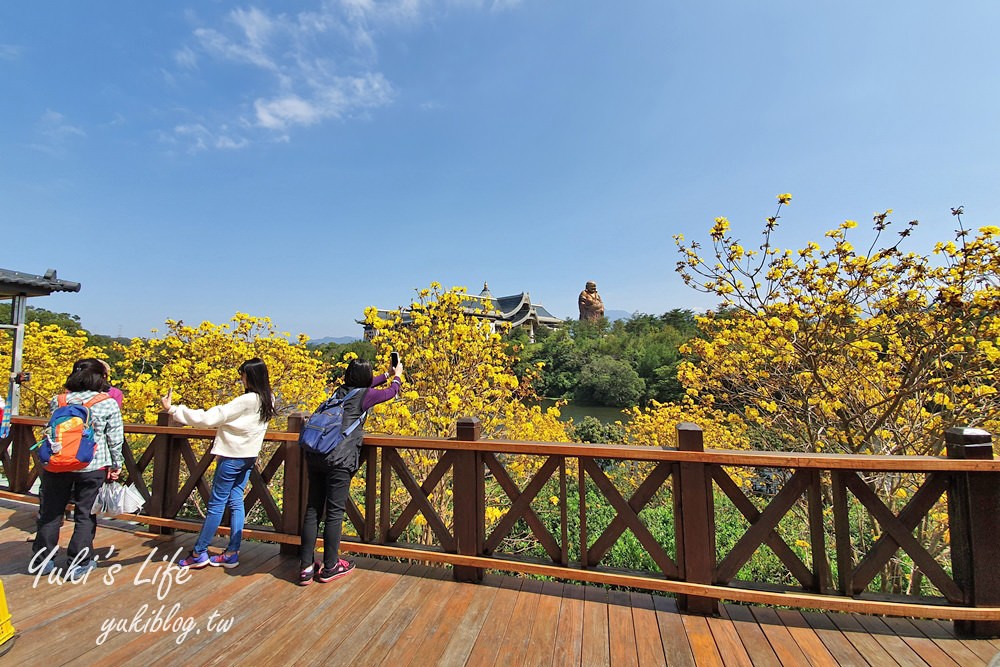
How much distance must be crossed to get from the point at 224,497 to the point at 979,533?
3.87 m

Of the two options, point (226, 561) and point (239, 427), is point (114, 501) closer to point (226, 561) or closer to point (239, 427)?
point (226, 561)

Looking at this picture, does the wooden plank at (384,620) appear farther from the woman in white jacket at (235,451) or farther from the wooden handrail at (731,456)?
the woman in white jacket at (235,451)

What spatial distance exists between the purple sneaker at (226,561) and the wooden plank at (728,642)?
2704 millimetres

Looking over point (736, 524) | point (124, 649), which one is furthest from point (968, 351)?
point (124, 649)

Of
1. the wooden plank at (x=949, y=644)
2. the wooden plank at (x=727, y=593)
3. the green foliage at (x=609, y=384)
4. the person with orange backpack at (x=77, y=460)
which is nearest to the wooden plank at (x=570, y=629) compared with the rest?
the wooden plank at (x=727, y=593)

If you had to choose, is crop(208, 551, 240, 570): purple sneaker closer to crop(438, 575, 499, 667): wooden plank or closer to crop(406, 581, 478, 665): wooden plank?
crop(406, 581, 478, 665): wooden plank

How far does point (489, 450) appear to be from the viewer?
2395mm

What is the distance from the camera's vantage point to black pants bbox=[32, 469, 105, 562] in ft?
8.19

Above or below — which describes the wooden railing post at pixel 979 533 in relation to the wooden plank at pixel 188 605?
above

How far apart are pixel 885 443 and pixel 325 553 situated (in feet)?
16.4

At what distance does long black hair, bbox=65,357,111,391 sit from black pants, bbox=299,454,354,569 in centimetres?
149

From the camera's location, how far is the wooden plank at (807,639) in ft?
5.73

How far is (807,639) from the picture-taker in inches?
74.2

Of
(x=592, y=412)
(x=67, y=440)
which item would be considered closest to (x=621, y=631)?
(x=67, y=440)
